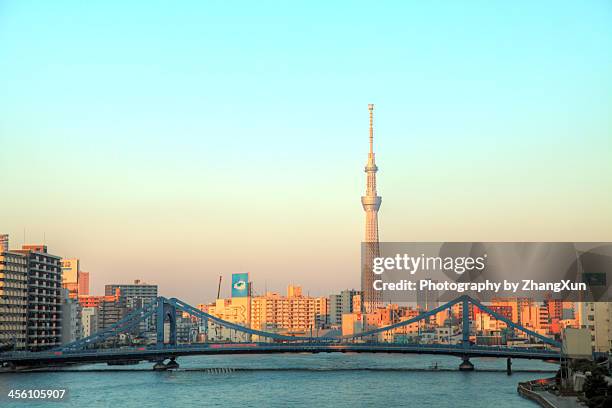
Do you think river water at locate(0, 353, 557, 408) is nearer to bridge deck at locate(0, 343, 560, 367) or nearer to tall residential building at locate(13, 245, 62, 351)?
bridge deck at locate(0, 343, 560, 367)

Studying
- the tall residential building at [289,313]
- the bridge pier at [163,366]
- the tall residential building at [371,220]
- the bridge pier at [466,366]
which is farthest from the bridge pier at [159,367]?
the tall residential building at [289,313]

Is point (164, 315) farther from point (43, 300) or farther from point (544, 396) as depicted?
point (544, 396)

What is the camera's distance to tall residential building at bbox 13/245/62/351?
94000 mm

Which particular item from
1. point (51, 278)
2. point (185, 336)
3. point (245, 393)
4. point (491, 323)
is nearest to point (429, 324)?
point (491, 323)

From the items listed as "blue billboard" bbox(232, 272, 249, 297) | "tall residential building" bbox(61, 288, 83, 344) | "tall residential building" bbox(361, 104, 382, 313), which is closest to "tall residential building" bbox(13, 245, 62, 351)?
"tall residential building" bbox(61, 288, 83, 344)

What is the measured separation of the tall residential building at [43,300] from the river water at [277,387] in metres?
9.34

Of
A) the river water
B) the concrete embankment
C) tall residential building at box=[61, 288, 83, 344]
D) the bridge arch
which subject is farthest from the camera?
tall residential building at box=[61, 288, 83, 344]

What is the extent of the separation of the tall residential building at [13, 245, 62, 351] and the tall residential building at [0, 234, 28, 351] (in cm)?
113

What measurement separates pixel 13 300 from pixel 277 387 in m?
33.3

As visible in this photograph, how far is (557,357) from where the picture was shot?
256 feet

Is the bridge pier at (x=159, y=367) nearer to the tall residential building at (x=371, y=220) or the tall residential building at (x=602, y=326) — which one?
the tall residential building at (x=602, y=326)

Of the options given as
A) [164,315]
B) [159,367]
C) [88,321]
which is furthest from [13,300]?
[88,321]

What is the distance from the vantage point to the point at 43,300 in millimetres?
96375

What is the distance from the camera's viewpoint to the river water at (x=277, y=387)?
187 feet
